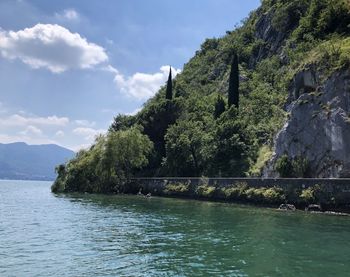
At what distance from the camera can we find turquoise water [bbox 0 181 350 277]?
1830 cm

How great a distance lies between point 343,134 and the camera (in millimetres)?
48625

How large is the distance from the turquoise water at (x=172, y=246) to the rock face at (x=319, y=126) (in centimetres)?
1374

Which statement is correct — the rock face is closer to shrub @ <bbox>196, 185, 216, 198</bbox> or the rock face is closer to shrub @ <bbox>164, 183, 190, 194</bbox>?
shrub @ <bbox>196, 185, 216, 198</bbox>

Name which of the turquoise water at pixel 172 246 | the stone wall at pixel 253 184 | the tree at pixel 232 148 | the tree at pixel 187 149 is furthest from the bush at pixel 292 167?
the tree at pixel 187 149

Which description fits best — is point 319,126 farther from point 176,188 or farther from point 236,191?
point 176,188

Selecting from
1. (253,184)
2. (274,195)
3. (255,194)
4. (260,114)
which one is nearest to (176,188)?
(253,184)

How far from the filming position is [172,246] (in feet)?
77.7

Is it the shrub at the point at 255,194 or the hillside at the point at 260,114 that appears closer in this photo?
the shrub at the point at 255,194

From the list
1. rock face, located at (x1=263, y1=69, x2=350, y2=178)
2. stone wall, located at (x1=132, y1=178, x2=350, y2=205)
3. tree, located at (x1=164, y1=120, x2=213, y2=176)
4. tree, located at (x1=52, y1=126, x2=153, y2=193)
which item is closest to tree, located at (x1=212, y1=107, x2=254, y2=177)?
tree, located at (x1=164, y1=120, x2=213, y2=176)

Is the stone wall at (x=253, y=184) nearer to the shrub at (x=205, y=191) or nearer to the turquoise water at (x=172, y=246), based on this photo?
the shrub at (x=205, y=191)

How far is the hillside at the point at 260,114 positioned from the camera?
53.2 m

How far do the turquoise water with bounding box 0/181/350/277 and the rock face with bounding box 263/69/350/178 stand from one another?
13.7 metres

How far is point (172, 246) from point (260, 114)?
205 ft

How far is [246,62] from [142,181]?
2291 inches
